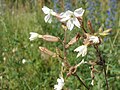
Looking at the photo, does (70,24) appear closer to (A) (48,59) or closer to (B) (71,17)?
(B) (71,17)

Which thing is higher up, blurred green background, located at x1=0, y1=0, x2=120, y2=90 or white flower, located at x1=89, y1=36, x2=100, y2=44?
white flower, located at x1=89, y1=36, x2=100, y2=44

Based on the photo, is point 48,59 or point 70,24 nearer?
point 70,24

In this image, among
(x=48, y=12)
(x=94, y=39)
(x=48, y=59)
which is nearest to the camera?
(x=94, y=39)

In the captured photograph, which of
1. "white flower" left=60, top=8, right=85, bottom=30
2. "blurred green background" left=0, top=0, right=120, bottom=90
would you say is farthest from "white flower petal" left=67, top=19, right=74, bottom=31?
"blurred green background" left=0, top=0, right=120, bottom=90

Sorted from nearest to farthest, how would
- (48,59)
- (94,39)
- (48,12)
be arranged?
(94,39) → (48,12) → (48,59)

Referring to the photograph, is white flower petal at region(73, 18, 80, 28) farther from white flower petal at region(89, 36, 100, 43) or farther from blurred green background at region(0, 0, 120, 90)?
blurred green background at region(0, 0, 120, 90)

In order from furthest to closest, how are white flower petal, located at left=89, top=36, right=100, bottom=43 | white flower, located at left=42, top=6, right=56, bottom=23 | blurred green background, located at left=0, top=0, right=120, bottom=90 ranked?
blurred green background, located at left=0, top=0, right=120, bottom=90, white flower, located at left=42, top=6, right=56, bottom=23, white flower petal, located at left=89, top=36, right=100, bottom=43

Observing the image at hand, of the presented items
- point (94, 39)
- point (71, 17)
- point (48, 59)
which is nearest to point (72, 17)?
point (71, 17)

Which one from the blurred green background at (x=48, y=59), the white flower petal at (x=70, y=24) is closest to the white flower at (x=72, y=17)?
the white flower petal at (x=70, y=24)

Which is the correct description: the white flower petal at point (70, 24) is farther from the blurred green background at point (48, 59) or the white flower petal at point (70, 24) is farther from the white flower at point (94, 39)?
the blurred green background at point (48, 59)
